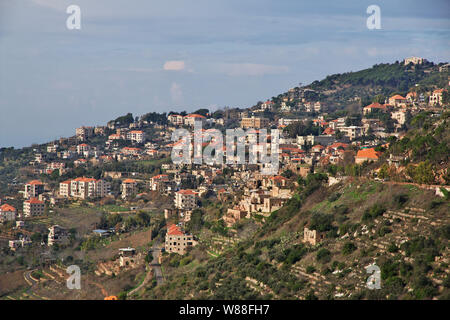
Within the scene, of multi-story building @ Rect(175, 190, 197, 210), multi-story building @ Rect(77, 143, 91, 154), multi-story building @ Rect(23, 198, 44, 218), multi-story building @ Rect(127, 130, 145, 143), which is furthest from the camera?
multi-story building @ Rect(127, 130, 145, 143)

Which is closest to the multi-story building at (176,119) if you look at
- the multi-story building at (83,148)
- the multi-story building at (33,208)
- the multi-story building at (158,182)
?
the multi-story building at (83,148)

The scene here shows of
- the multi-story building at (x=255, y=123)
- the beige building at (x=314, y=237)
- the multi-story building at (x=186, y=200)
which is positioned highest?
the multi-story building at (x=255, y=123)

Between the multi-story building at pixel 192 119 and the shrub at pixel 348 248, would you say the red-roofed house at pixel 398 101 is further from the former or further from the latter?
the shrub at pixel 348 248

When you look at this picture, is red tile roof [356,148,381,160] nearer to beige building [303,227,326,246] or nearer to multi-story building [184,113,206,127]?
beige building [303,227,326,246]

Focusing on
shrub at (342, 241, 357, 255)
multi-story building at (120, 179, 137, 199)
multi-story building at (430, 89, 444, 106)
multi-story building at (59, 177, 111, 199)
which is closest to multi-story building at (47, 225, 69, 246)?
multi-story building at (120, 179, 137, 199)

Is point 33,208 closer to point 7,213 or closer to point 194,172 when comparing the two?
point 7,213

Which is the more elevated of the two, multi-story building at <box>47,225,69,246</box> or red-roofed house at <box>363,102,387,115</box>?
red-roofed house at <box>363,102,387,115</box>
